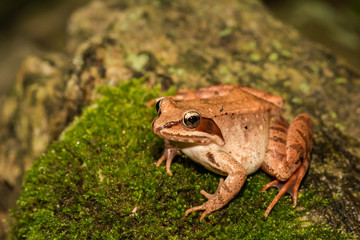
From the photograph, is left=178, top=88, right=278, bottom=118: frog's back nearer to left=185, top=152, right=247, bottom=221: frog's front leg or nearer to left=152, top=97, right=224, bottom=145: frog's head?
left=152, top=97, right=224, bottom=145: frog's head

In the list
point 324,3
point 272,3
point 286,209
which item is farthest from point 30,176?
point 324,3

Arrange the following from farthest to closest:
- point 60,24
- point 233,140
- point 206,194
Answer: point 60,24 → point 233,140 → point 206,194

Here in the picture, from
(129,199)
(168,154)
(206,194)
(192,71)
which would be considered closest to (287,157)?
(206,194)

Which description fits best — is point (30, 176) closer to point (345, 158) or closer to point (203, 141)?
point (203, 141)

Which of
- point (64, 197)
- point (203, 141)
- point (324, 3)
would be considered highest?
point (203, 141)

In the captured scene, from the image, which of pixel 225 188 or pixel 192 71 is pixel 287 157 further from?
pixel 192 71
